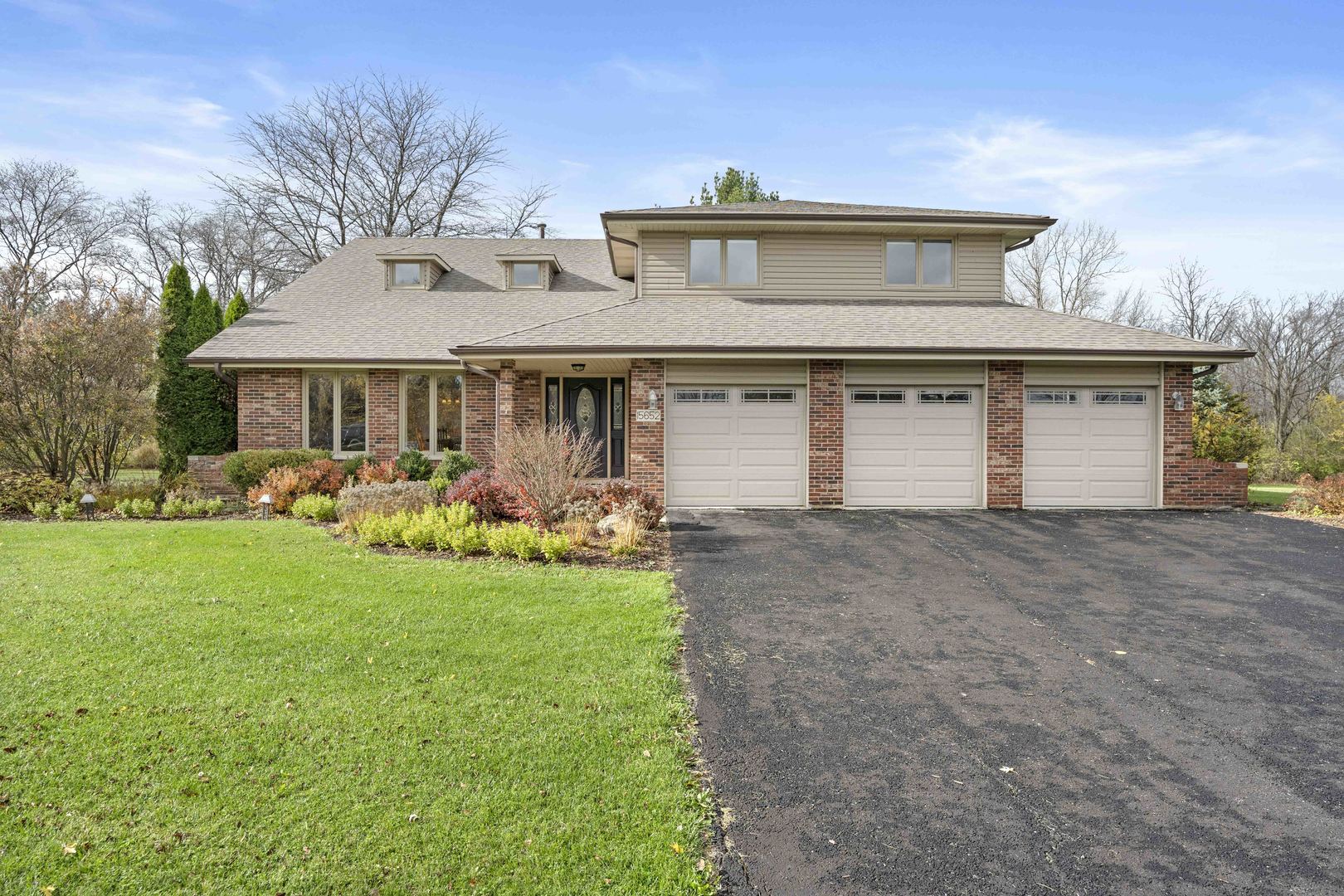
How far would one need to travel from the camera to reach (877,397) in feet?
40.8

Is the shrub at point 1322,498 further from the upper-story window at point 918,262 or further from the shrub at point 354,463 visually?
the shrub at point 354,463

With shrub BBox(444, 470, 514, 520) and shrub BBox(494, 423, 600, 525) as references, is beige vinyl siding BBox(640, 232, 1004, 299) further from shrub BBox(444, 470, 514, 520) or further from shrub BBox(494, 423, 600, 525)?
shrub BBox(444, 470, 514, 520)

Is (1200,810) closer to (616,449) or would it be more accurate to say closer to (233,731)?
(233,731)

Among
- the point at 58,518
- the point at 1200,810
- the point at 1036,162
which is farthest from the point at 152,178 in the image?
the point at 1200,810

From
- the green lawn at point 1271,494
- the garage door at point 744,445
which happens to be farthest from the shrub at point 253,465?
the green lawn at point 1271,494

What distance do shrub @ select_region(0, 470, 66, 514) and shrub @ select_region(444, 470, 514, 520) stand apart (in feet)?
23.3

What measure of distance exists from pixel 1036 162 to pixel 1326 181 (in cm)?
1276

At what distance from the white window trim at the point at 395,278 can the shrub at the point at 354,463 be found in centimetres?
512

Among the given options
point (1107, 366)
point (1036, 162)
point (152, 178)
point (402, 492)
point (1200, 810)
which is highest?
point (152, 178)

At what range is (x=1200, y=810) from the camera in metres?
3.24

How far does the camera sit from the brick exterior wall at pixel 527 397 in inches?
537

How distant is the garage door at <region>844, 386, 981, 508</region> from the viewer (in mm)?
12398

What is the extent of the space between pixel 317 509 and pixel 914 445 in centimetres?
990

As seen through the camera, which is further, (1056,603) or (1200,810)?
(1056,603)
